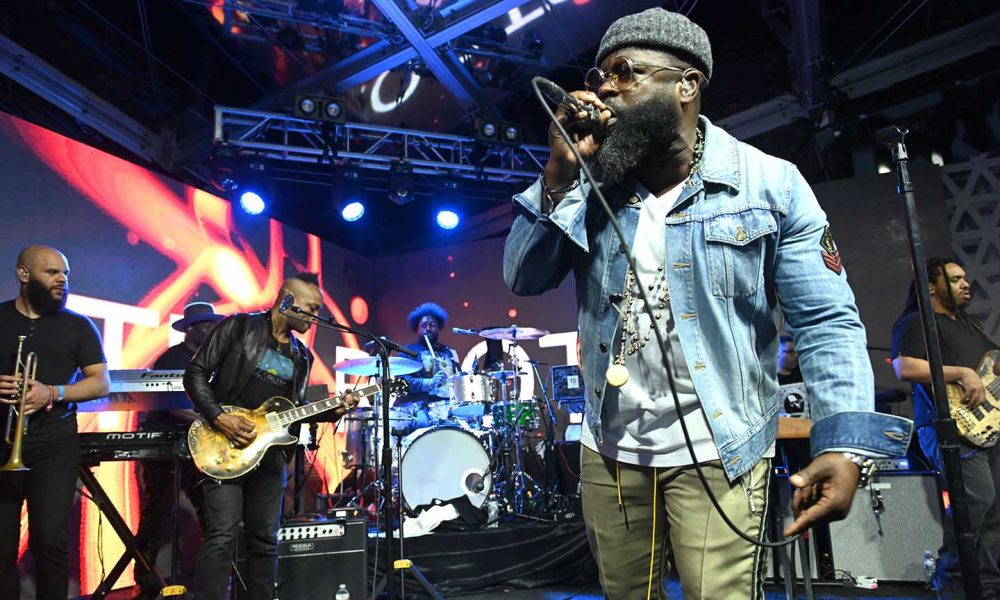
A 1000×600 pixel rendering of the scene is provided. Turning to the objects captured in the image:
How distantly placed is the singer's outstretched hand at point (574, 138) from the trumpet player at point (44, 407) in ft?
12.4

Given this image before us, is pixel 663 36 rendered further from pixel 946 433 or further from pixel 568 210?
pixel 946 433

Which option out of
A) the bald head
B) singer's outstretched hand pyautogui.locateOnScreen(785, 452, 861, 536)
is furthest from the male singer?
the bald head

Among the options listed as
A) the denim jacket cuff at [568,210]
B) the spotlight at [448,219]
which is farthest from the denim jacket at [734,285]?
the spotlight at [448,219]

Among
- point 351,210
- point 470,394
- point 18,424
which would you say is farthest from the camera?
Answer: point 351,210

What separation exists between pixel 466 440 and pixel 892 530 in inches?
151

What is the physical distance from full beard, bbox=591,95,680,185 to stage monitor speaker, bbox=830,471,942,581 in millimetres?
5017

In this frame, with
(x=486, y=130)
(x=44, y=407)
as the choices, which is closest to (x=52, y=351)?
(x=44, y=407)

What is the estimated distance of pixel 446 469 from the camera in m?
7.22

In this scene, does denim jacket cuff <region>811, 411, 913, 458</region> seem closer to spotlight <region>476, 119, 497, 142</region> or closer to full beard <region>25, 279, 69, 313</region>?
full beard <region>25, 279, 69, 313</region>

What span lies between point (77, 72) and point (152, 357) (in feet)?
10.2

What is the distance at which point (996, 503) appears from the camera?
463cm

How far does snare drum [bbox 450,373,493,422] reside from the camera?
761 centimetres

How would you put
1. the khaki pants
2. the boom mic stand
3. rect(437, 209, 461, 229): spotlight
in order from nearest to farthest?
1. the khaki pants
2. the boom mic stand
3. rect(437, 209, 461, 229): spotlight

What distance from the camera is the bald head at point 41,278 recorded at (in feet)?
14.4
